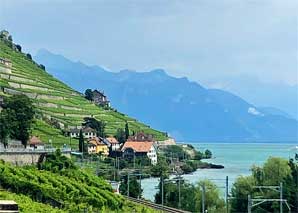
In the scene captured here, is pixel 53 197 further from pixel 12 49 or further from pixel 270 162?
pixel 12 49

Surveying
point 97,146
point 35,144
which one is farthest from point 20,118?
point 97,146

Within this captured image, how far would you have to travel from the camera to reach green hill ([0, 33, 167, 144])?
50.1m

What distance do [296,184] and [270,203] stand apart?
1.09 metres

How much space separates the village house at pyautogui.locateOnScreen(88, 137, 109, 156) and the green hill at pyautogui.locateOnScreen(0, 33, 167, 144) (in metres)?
2.34

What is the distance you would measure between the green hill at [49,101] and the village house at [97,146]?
2340 millimetres

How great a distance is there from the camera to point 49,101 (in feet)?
193

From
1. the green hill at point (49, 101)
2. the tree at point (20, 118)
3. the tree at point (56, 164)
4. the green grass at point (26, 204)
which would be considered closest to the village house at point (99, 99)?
the green hill at point (49, 101)

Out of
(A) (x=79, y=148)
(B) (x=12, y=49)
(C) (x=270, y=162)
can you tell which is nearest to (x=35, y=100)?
(A) (x=79, y=148)

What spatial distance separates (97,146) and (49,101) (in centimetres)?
850

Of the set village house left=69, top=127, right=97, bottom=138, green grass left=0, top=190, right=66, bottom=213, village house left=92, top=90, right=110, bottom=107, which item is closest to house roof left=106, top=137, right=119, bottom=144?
village house left=69, top=127, right=97, bottom=138

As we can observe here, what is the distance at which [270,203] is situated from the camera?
22.6 metres

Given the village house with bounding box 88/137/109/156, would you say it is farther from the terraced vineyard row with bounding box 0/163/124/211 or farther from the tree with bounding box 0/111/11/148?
the terraced vineyard row with bounding box 0/163/124/211

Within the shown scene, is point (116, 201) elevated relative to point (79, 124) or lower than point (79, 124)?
lower

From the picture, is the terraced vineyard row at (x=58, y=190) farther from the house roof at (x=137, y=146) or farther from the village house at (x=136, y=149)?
the village house at (x=136, y=149)
